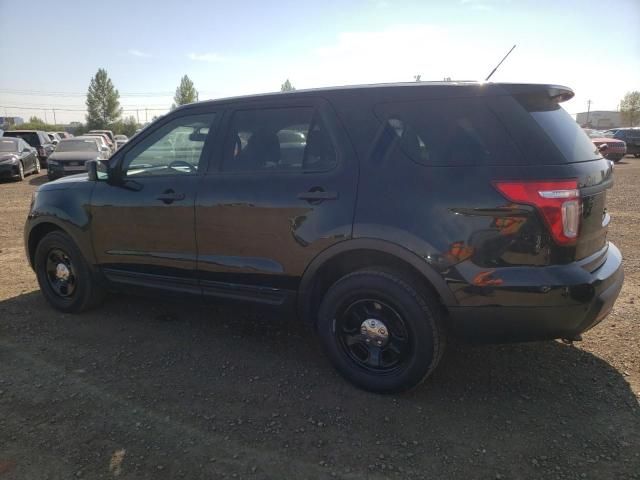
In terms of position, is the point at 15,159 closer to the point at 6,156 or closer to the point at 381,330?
the point at 6,156

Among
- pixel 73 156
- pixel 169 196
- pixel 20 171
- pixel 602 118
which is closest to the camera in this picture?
pixel 169 196

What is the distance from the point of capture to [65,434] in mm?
2768

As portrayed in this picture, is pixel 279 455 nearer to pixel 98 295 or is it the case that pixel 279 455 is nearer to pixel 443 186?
pixel 443 186

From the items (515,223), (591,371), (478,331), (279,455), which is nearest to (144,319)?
(279,455)

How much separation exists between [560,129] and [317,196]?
144 cm

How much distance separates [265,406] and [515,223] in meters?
1.77

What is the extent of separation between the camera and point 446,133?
9.35 feet

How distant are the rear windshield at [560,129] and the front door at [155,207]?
7.12 feet

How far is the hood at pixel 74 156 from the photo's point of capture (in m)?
15.5

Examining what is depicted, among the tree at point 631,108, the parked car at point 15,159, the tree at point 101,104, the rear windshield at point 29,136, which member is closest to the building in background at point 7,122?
the tree at point 101,104

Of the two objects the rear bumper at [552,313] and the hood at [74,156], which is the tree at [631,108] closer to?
the hood at [74,156]

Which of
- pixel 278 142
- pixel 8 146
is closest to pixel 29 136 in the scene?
pixel 8 146

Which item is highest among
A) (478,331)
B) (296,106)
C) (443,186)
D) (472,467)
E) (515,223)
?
(296,106)

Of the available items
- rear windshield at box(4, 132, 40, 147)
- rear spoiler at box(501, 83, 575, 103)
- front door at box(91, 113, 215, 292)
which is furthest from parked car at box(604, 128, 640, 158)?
front door at box(91, 113, 215, 292)
